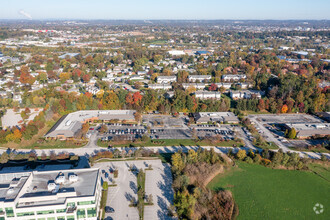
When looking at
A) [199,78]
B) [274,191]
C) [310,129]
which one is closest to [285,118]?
[310,129]

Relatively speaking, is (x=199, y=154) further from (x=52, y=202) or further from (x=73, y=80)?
(x=73, y=80)

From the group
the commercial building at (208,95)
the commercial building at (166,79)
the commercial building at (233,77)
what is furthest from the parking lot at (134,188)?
the commercial building at (233,77)

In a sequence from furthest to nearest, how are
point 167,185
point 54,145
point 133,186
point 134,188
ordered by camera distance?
point 54,145 < point 167,185 < point 133,186 < point 134,188

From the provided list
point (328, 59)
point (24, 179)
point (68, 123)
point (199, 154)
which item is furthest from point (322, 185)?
point (328, 59)

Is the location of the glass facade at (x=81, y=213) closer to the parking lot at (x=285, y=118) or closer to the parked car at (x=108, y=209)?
the parked car at (x=108, y=209)

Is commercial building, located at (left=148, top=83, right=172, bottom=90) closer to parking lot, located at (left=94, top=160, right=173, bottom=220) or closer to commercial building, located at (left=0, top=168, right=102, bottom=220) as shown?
parking lot, located at (left=94, top=160, right=173, bottom=220)

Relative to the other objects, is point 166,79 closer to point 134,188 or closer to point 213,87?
point 213,87

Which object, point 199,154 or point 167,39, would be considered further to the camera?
point 167,39
